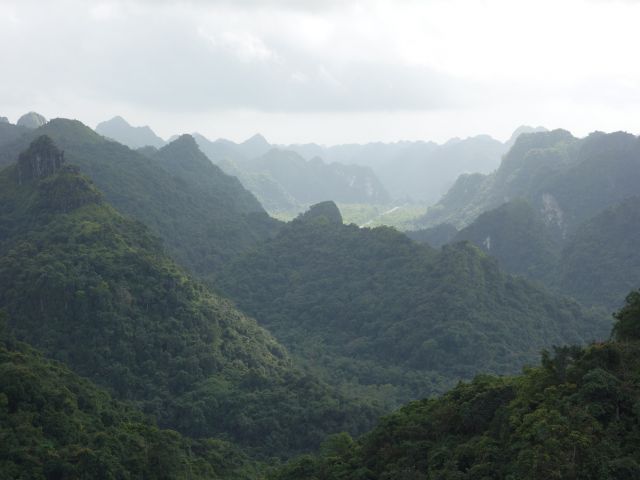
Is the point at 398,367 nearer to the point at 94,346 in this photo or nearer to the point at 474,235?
the point at 94,346

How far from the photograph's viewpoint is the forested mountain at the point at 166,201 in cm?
7538

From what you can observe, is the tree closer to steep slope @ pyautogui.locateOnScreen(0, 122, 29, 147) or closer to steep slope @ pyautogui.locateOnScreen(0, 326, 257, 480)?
steep slope @ pyautogui.locateOnScreen(0, 326, 257, 480)

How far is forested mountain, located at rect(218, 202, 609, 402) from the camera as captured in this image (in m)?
52.0

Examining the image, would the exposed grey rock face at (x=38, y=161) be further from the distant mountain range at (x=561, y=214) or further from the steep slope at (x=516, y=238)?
the distant mountain range at (x=561, y=214)

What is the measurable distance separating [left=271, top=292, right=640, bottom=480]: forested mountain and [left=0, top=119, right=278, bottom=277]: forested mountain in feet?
162

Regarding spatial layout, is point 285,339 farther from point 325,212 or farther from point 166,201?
point 325,212

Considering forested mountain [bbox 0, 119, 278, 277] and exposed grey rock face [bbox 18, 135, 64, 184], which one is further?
forested mountain [bbox 0, 119, 278, 277]

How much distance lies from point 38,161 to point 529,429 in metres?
44.4

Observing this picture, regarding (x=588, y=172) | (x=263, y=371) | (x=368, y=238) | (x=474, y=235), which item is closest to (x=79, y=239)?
(x=263, y=371)

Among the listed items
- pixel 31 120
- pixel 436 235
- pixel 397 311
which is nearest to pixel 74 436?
pixel 397 311

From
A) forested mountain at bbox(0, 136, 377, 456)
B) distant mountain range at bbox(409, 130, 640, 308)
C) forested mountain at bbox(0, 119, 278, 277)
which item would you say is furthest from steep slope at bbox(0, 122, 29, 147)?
distant mountain range at bbox(409, 130, 640, 308)

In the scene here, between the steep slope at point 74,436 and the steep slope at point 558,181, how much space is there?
80475 millimetres

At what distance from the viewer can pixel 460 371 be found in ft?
167

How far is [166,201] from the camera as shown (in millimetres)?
83000
